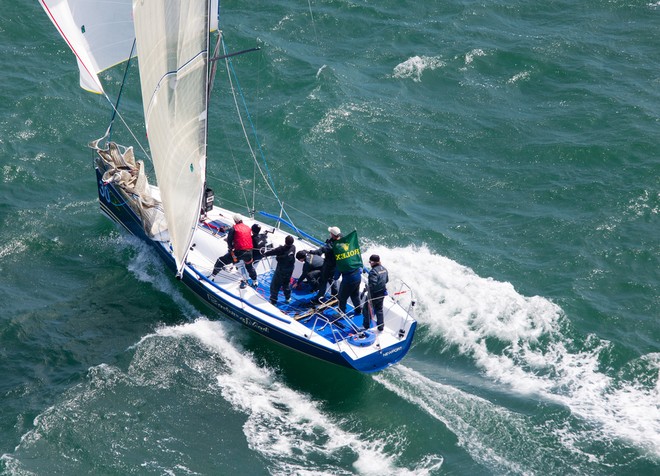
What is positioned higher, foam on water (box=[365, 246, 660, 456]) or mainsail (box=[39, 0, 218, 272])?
mainsail (box=[39, 0, 218, 272])

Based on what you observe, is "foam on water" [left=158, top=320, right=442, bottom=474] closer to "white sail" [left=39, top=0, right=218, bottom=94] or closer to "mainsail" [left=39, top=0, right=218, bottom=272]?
"mainsail" [left=39, top=0, right=218, bottom=272]

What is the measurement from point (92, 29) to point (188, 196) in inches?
259

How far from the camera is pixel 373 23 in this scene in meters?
34.9

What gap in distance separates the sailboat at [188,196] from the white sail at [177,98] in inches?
0.9

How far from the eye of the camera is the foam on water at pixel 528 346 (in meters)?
19.2

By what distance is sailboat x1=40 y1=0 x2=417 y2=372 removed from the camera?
725 inches

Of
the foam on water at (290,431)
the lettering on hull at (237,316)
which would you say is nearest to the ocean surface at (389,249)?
the foam on water at (290,431)

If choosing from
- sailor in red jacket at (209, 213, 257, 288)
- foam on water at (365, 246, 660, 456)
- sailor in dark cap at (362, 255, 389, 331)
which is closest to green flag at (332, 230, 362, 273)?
sailor in dark cap at (362, 255, 389, 331)

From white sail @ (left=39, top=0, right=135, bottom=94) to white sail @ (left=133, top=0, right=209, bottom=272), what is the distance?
4.97m

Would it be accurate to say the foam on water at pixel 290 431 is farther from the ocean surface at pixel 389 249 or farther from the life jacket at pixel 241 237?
the life jacket at pixel 241 237

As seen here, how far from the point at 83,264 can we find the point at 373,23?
17107 millimetres

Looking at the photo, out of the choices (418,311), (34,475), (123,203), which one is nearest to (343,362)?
(418,311)

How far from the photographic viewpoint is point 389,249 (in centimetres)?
2428

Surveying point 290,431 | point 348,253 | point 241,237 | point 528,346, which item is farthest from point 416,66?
point 290,431
